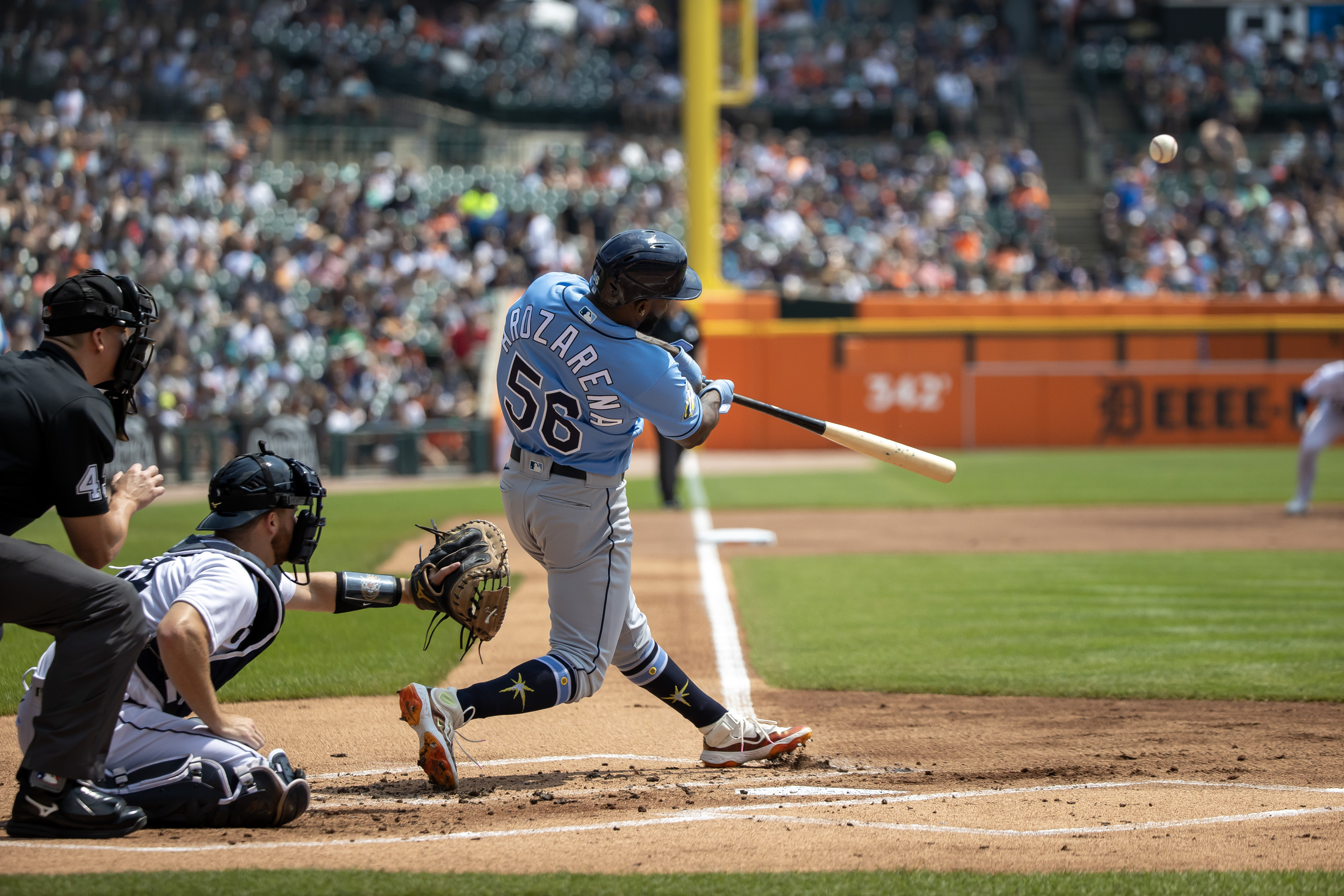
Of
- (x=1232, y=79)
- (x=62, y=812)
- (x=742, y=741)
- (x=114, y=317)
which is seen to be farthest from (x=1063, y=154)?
(x=62, y=812)

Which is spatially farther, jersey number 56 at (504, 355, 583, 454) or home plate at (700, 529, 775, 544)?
home plate at (700, 529, 775, 544)

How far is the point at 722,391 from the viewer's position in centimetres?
461

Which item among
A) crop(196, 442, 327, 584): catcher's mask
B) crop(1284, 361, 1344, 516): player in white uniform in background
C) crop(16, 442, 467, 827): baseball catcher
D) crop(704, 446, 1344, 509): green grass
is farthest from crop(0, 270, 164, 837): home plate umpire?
crop(1284, 361, 1344, 516): player in white uniform in background

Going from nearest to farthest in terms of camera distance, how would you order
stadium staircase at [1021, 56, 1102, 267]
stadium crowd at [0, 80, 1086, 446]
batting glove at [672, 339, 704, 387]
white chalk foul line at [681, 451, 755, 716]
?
1. batting glove at [672, 339, 704, 387]
2. white chalk foul line at [681, 451, 755, 716]
3. stadium crowd at [0, 80, 1086, 446]
4. stadium staircase at [1021, 56, 1102, 267]

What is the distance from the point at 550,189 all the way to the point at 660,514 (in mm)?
12081

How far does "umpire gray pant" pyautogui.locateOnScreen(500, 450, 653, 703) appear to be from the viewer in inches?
172

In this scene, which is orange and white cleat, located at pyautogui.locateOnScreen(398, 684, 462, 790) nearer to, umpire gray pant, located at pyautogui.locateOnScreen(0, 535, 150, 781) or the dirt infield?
the dirt infield

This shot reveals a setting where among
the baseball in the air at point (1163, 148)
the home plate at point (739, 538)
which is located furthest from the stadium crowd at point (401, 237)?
the home plate at point (739, 538)

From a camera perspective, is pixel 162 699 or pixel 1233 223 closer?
pixel 162 699

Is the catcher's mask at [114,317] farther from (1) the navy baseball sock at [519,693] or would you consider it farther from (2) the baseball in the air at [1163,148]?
(2) the baseball in the air at [1163,148]

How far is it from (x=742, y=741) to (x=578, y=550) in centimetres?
96

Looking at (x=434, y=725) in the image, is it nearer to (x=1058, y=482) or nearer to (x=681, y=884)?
(x=681, y=884)

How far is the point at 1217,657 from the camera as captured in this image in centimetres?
660

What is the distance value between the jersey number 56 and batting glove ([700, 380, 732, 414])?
0.48 meters
